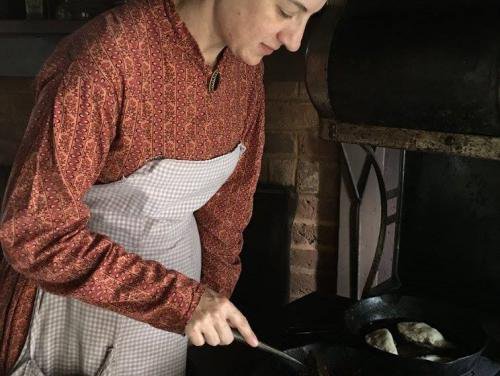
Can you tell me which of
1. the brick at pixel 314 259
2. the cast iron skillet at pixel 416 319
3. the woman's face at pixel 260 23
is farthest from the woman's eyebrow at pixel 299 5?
the brick at pixel 314 259

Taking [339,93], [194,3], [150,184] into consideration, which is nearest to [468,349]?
[339,93]

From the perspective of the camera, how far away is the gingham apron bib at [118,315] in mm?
930

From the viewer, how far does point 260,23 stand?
33.2 inches

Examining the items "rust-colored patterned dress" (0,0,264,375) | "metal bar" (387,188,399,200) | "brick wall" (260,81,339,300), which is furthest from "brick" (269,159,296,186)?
"rust-colored patterned dress" (0,0,264,375)

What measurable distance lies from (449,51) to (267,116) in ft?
2.24

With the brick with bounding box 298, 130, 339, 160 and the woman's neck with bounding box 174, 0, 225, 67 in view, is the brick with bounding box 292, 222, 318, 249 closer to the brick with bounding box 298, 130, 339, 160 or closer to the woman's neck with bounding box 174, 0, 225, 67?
the brick with bounding box 298, 130, 339, 160

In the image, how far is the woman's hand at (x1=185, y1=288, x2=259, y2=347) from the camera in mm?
830

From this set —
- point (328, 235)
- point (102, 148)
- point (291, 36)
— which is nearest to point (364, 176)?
point (328, 235)

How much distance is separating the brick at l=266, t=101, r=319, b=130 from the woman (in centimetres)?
30

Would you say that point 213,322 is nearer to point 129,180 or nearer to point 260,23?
point 129,180

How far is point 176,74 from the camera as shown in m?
0.90

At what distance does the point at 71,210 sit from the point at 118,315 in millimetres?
278

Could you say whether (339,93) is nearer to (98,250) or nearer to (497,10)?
(497,10)

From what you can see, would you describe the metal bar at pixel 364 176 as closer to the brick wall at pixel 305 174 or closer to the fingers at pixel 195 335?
the brick wall at pixel 305 174
